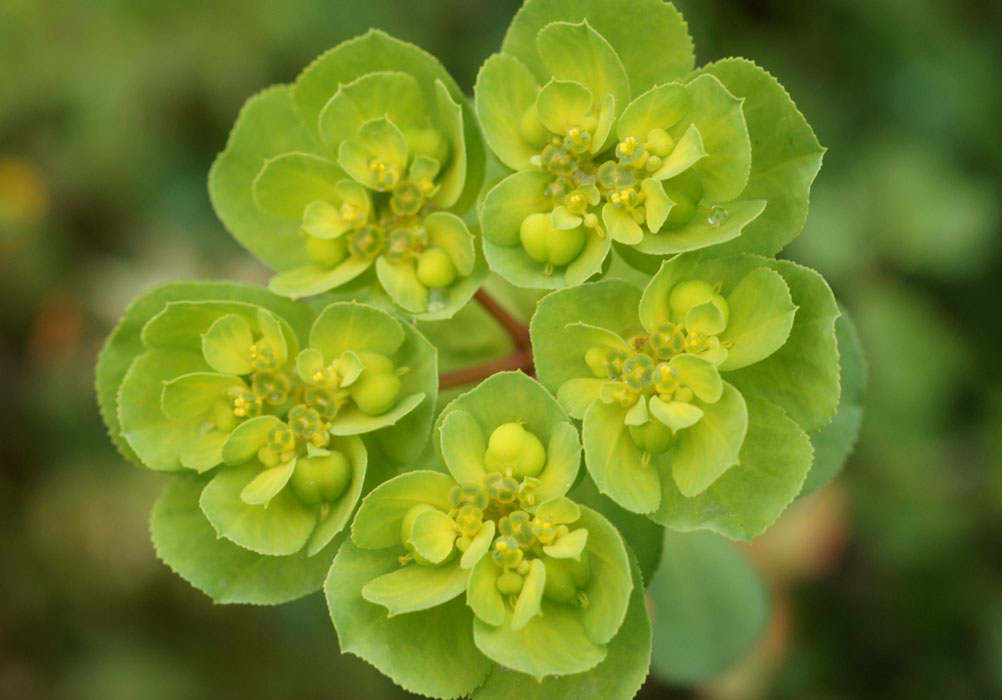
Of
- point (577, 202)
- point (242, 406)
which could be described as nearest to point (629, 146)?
point (577, 202)

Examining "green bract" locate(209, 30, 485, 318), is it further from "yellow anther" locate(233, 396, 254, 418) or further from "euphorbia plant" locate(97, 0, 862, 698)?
"yellow anther" locate(233, 396, 254, 418)

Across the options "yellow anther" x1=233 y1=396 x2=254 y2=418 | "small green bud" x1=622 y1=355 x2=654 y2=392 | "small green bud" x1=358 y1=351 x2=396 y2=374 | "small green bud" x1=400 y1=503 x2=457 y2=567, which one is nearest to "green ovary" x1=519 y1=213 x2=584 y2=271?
"small green bud" x1=622 y1=355 x2=654 y2=392

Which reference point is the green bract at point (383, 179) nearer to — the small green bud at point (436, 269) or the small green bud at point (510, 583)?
the small green bud at point (436, 269)

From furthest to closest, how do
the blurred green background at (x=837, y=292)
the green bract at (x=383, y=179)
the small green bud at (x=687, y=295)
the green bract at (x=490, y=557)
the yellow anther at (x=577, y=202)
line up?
the blurred green background at (x=837, y=292) → the green bract at (x=383, y=179) → the yellow anther at (x=577, y=202) → the small green bud at (x=687, y=295) → the green bract at (x=490, y=557)

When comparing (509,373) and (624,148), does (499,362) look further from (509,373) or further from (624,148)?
(624,148)

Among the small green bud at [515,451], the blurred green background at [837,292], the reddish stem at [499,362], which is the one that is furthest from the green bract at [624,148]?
the blurred green background at [837,292]

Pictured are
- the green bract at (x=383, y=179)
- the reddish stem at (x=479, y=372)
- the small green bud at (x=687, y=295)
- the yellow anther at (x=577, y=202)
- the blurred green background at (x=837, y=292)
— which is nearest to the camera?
the small green bud at (x=687, y=295)

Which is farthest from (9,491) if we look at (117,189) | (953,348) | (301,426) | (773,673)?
(953,348)
